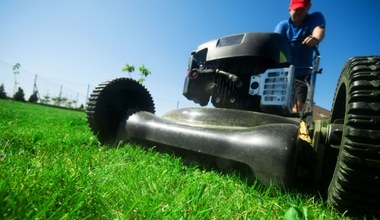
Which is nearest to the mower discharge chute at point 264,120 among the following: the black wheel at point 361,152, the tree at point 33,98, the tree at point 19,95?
the black wheel at point 361,152

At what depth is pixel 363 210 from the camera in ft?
4.46

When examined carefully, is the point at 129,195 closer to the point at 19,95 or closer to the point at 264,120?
the point at 264,120

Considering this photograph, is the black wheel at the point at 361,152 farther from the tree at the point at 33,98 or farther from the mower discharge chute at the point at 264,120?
the tree at the point at 33,98

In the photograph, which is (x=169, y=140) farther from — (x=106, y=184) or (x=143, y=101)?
(x=143, y=101)

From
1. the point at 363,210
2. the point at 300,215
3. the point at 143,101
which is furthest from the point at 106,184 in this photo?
the point at 143,101

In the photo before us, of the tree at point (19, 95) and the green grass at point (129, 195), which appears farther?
the tree at point (19, 95)

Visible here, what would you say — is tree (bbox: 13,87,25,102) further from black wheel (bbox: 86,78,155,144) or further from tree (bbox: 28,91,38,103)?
black wheel (bbox: 86,78,155,144)

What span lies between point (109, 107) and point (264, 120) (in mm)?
1634

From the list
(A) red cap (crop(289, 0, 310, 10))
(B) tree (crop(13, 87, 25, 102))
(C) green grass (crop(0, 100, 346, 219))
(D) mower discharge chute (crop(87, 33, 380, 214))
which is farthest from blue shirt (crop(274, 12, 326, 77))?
(B) tree (crop(13, 87, 25, 102))

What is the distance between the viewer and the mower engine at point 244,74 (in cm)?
252

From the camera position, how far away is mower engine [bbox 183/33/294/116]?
8.27 ft

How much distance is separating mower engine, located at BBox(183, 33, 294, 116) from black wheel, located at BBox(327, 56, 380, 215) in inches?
41.3

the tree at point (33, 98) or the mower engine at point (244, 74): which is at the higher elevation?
→ the mower engine at point (244, 74)

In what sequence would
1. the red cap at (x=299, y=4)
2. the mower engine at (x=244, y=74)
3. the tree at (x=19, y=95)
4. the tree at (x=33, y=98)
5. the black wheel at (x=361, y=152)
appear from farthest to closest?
the tree at (x=33, y=98) → the tree at (x=19, y=95) → the red cap at (x=299, y=4) → the mower engine at (x=244, y=74) → the black wheel at (x=361, y=152)
